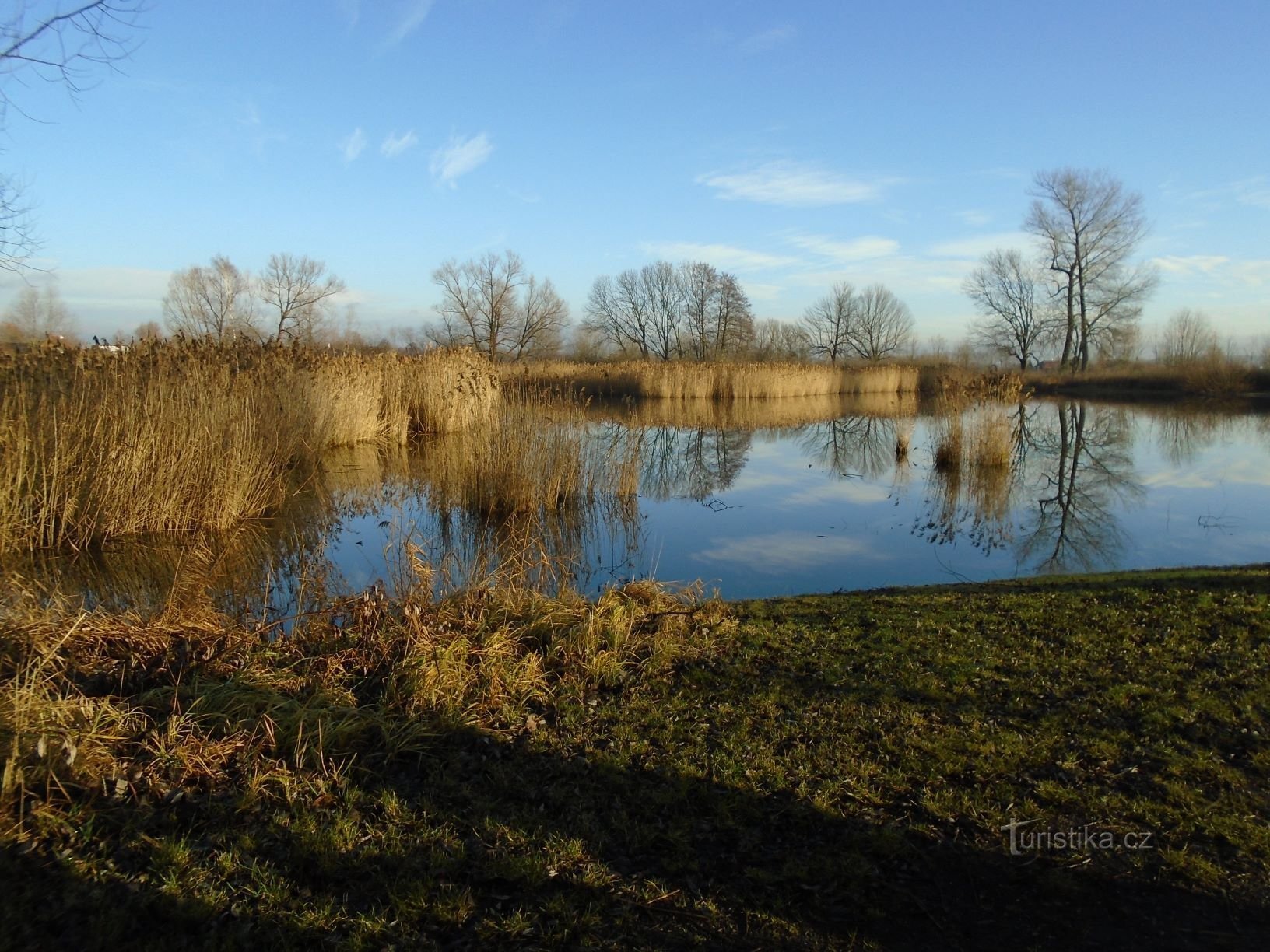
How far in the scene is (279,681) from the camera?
11.7ft

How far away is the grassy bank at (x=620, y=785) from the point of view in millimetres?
2299

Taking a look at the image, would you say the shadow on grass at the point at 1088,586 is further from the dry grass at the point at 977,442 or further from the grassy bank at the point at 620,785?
the dry grass at the point at 977,442

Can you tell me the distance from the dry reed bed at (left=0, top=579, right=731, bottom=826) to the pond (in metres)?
0.58

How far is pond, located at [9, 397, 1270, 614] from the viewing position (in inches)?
257

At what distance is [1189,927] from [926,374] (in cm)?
3516

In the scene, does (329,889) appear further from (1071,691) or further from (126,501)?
(126,501)

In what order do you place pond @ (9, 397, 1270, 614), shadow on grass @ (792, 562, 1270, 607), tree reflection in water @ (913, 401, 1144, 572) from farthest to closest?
tree reflection in water @ (913, 401, 1144, 572), pond @ (9, 397, 1270, 614), shadow on grass @ (792, 562, 1270, 607)

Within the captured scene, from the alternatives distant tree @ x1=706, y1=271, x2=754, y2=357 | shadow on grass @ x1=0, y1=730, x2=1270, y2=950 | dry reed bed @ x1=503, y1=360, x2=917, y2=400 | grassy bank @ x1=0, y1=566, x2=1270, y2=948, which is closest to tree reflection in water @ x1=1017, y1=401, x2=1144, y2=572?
grassy bank @ x1=0, y1=566, x2=1270, y2=948

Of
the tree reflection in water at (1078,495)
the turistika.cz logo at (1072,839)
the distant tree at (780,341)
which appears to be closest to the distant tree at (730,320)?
the distant tree at (780,341)

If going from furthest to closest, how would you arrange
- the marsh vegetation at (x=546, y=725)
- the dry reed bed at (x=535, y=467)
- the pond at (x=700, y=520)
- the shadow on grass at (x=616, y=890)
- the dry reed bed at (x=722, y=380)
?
the dry reed bed at (x=722, y=380), the dry reed bed at (x=535, y=467), the pond at (x=700, y=520), the marsh vegetation at (x=546, y=725), the shadow on grass at (x=616, y=890)

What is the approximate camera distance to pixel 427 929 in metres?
2.24

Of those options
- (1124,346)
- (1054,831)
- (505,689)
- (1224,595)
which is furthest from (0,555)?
(1124,346)

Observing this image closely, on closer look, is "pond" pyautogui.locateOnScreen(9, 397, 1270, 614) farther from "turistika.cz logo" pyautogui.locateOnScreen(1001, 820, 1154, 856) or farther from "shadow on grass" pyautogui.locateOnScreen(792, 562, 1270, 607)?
"turistika.cz logo" pyautogui.locateOnScreen(1001, 820, 1154, 856)

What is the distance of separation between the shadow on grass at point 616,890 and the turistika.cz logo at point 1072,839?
7cm
